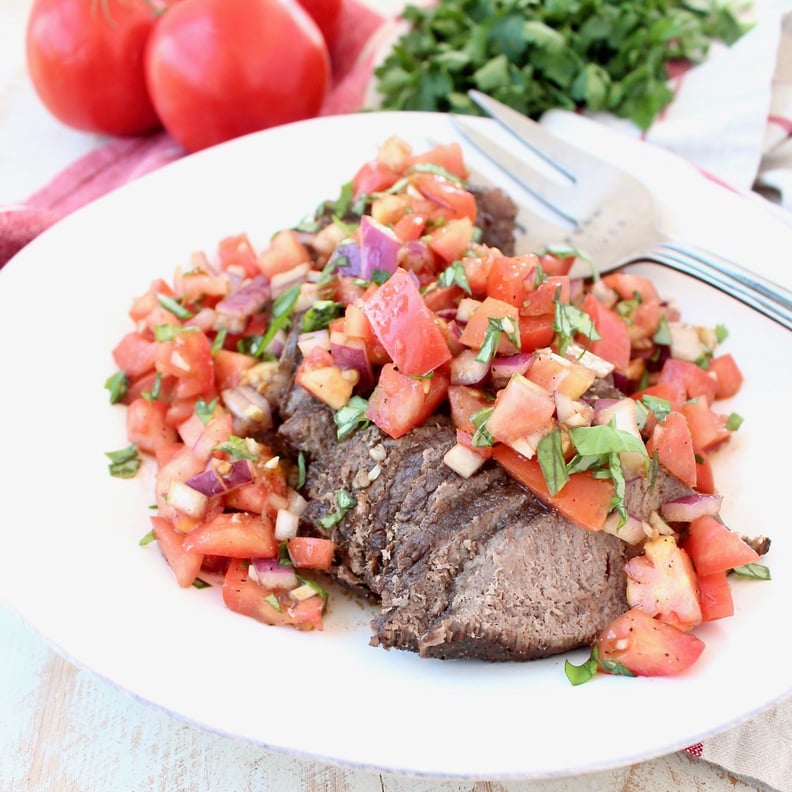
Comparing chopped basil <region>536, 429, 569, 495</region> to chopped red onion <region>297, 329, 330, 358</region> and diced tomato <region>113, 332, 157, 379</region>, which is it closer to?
chopped red onion <region>297, 329, 330, 358</region>

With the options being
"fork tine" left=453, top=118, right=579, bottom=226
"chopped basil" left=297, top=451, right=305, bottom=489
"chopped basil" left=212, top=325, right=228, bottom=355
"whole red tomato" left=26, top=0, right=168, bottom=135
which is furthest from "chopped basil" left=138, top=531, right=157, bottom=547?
"whole red tomato" left=26, top=0, right=168, bottom=135

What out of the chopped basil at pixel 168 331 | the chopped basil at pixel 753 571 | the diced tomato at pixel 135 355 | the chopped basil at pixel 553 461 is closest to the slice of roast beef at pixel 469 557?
the chopped basil at pixel 553 461

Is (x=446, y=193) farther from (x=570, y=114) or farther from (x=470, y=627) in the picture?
(x=470, y=627)

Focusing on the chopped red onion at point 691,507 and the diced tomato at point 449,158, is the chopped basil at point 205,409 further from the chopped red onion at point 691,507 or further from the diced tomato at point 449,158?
the chopped red onion at point 691,507

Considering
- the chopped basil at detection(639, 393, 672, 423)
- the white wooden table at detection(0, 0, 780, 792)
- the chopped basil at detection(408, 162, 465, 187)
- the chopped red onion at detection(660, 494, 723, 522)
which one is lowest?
the white wooden table at detection(0, 0, 780, 792)

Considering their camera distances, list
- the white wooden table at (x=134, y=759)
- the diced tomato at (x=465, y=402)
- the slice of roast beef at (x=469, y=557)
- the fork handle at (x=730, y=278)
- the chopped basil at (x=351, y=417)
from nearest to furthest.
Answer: the slice of roast beef at (x=469, y=557), the white wooden table at (x=134, y=759), the diced tomato at (x=465, y=402), the chopped basil at (x=351, y=417), the fork handle at (x=730, y=278)

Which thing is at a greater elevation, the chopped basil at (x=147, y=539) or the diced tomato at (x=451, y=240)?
the diced tomato at (x=451, y=240)
